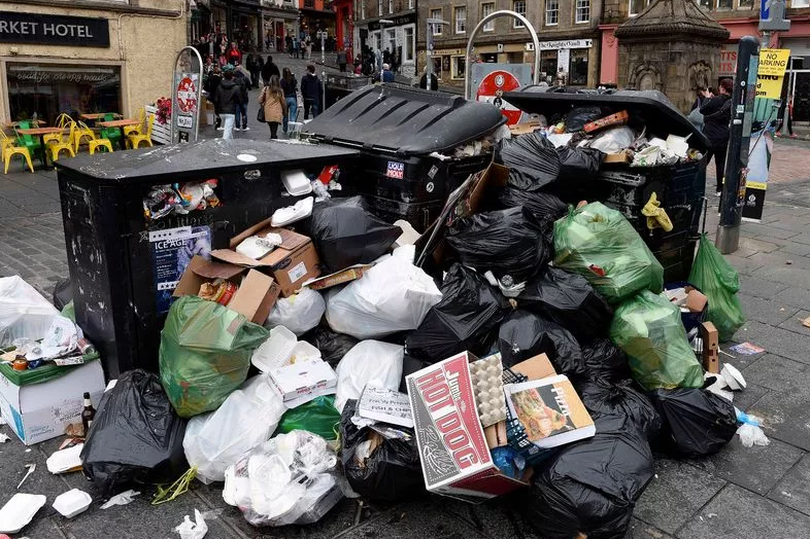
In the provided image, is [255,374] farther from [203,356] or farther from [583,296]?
[583,296]

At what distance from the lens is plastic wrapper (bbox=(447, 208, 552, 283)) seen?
3471mm

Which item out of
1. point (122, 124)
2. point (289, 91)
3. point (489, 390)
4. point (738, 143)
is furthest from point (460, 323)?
point (289, 91)

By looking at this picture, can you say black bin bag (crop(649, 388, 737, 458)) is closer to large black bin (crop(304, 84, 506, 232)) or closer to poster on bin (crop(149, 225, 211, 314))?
large black bin (crop(304, 84, 506, 232))

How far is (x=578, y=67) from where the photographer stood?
1163 inches

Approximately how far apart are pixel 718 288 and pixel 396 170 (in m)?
2.27

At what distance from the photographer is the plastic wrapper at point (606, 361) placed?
3.38 meters

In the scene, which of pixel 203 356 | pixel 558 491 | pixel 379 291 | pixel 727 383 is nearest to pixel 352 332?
pixel 379 291

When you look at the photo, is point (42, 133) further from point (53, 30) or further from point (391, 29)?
point (391, 29)

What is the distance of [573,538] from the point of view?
2.57 m

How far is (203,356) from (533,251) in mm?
1663

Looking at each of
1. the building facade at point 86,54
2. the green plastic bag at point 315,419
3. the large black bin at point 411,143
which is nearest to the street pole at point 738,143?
the large black bin at point 411,143

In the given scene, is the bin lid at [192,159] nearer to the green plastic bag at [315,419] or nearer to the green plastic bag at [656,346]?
the green plastic bag at [315,419]

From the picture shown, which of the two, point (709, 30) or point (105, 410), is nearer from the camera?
point (105, 410)

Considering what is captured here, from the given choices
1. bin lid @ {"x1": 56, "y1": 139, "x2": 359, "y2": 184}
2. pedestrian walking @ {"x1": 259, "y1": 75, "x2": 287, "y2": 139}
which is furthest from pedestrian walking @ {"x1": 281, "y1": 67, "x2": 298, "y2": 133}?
bin lid @ {"x1": 56, "y1": 139, "x2": 359, "y2": 184}
